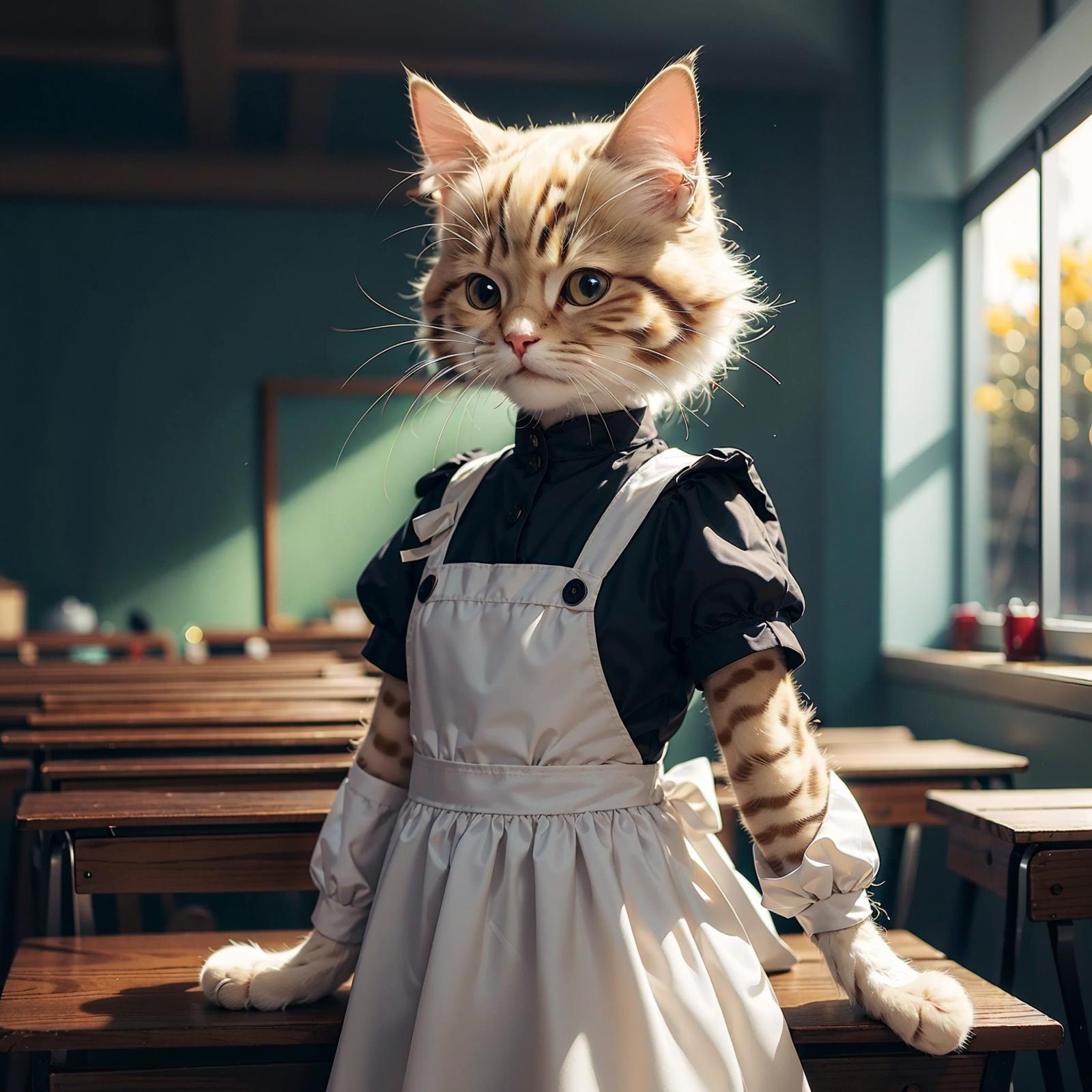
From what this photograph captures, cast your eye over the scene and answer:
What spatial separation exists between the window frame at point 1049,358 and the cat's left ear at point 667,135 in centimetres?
129

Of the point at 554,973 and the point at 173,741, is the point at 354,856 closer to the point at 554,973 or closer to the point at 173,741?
the point at 554,973

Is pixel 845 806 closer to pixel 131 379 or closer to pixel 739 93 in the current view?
pixel 739 93

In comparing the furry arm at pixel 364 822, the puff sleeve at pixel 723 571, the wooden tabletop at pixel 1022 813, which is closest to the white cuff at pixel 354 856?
the furry arm at pixel 364 822

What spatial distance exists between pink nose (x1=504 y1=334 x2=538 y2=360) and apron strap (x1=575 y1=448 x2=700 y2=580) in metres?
0.16

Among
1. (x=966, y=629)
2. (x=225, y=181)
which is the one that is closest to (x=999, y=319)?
(x=966, y=629)

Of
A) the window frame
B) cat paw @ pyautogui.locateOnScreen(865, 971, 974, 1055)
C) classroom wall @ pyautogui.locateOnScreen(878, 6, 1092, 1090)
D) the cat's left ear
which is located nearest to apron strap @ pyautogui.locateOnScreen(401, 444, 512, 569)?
the cat's left ear

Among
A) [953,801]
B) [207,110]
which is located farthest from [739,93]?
[207,110]

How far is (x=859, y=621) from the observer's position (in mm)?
2896

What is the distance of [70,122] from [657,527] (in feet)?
16.7

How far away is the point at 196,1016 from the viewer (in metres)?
1.13

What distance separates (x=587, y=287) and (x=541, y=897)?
1.71 feet

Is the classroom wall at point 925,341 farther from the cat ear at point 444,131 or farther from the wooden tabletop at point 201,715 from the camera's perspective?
the cat ear at point 444,131

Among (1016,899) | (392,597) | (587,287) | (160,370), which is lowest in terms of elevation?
(1016,899)

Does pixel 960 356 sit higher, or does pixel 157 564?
pixel 960 356
